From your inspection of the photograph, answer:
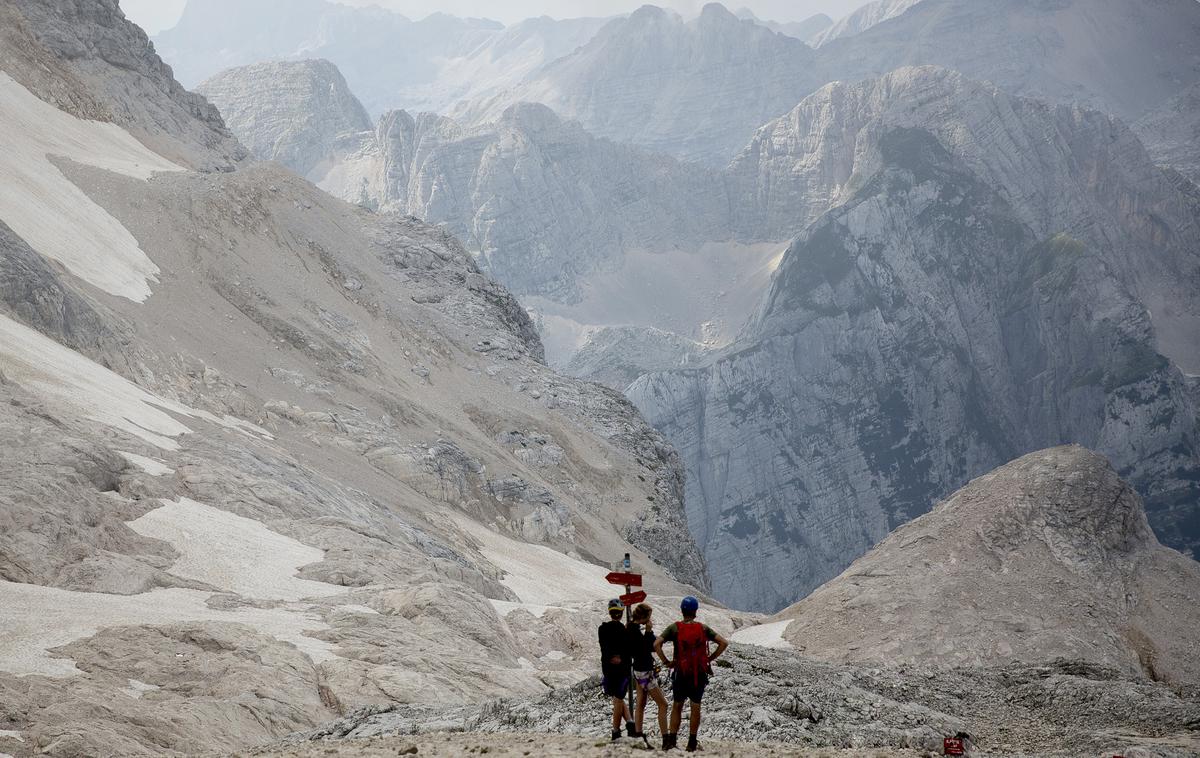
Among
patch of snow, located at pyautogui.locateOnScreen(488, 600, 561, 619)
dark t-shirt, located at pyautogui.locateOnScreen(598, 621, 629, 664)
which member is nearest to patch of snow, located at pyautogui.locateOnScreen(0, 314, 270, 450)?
patch of snow, located at pyautogui.locateOnScreen(488, 600, 561, 619)

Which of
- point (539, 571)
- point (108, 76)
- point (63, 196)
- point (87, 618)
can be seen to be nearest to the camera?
point (87, 618)

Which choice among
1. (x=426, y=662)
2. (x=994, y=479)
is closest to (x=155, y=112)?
(x=994, y=479)

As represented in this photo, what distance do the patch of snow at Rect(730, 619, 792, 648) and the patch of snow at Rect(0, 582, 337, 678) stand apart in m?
27.9

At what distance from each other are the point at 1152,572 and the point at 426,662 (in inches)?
1792

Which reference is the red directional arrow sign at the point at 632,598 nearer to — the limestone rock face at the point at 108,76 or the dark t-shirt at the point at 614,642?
the dark t-shirt at the point at 614,642

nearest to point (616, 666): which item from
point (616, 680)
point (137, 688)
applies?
point (616, 680)

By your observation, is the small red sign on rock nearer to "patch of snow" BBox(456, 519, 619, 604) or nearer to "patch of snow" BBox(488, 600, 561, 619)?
"patch of snow" BBox(488, 600, 561, 619)

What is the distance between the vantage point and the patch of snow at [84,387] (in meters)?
40.5

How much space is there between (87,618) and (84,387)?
20.2 metres

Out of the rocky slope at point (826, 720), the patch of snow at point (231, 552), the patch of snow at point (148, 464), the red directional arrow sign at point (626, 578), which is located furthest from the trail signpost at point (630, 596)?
the patch of snow at point (148, 464)

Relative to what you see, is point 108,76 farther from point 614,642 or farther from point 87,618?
point 614,642

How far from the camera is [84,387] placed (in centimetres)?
4359

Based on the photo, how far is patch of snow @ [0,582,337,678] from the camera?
22953mm

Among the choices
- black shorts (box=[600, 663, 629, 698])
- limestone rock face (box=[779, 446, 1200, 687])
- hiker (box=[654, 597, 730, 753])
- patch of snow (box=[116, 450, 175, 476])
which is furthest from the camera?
limestone rock face (box=[779, 446, 1200, 687])
